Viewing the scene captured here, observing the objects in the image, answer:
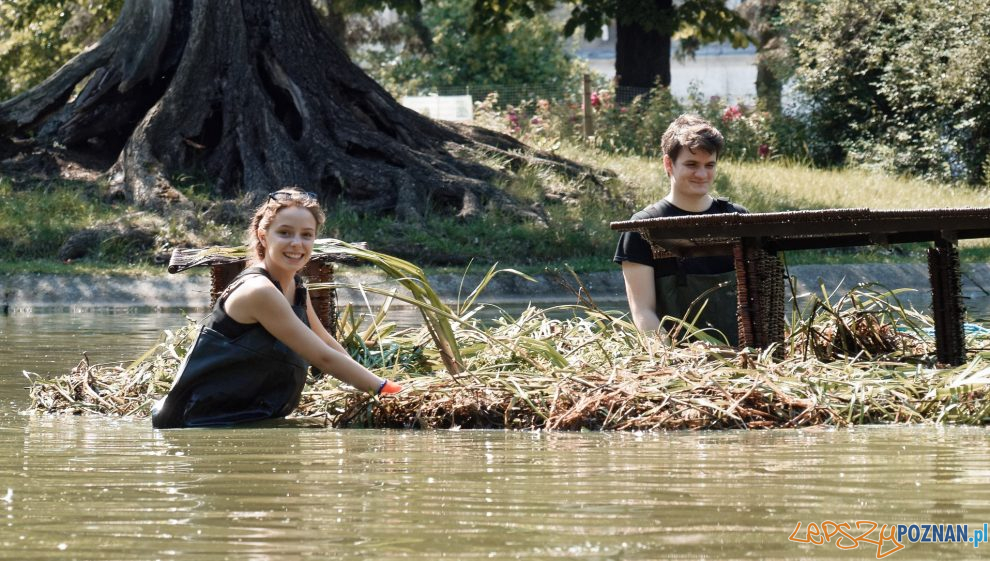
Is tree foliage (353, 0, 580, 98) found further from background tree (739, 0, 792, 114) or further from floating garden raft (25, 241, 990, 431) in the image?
floating garden raft (25, 241, 990, 431)

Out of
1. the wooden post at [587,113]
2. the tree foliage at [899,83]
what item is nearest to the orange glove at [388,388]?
the tree foliage at [899,83]

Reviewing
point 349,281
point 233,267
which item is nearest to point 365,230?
point 349,281

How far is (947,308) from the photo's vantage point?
715 cm

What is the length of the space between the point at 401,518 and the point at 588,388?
8.33 feet

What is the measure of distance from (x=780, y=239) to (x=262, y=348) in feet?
8.65

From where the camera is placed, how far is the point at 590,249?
18.8 metres

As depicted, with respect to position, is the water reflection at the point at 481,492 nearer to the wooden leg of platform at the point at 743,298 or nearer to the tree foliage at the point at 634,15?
the wooden leg of platform at the point at 743,298

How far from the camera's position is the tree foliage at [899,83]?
25250 millimetres

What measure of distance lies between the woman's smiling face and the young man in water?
159cm

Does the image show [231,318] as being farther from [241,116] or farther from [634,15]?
[634,15]

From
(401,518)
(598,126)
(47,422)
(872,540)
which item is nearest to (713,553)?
(872,540)

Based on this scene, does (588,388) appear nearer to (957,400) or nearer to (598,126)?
(957,400)

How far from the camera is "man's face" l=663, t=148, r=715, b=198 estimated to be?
24.3ft
